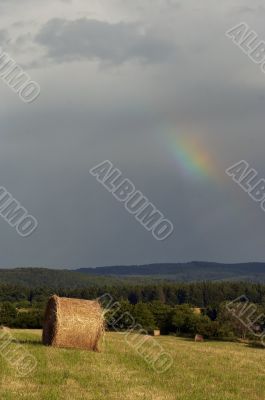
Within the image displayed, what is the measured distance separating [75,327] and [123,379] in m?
8.65

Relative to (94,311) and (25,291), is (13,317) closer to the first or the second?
(94,311)

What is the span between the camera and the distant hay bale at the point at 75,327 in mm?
24875

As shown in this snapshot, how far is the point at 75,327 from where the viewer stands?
983 inches

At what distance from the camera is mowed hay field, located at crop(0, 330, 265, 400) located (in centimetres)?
1427

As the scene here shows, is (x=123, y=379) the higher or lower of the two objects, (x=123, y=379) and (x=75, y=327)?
the higher

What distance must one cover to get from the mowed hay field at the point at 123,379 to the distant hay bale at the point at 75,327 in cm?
155

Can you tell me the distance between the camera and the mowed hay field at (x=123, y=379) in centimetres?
1427

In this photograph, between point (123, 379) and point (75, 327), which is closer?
point (123, 379)

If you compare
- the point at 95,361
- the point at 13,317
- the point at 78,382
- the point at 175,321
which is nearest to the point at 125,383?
the point at 78,382

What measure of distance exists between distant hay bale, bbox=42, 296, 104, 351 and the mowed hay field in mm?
1553

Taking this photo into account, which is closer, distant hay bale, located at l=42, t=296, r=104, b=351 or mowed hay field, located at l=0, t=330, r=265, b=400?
mowed hay field, located at l=0, t=330, r=265, b=400

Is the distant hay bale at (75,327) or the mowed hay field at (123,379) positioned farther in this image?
the distant hay bale at (75,327)

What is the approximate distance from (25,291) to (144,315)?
90.8 m

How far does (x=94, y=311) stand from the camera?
2578 centimetres
